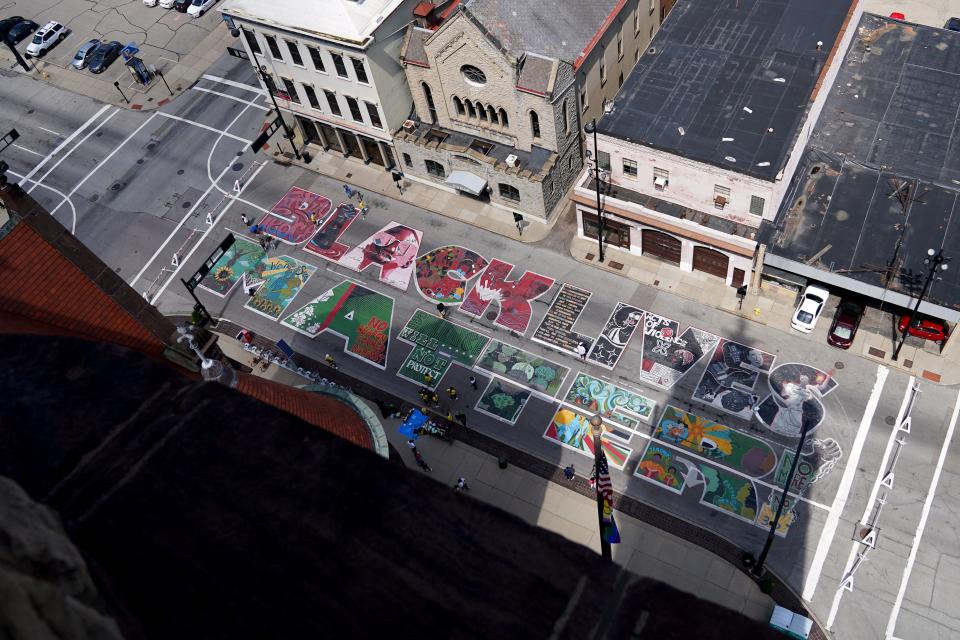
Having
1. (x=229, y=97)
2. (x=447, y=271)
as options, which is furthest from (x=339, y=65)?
(x=229, y=97)

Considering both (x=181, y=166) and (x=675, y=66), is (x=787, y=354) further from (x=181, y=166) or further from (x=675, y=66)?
(x=181, y=166)

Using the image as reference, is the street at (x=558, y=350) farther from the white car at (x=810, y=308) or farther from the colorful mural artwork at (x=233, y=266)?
the white car at (x=810, y=308)

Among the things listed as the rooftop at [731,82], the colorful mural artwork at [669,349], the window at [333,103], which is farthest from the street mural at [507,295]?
the window at [333,103]

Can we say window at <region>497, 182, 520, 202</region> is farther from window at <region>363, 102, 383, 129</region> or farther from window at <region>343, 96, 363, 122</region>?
window at <region>343, 96, 363, 122</region>

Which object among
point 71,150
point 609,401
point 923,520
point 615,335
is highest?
point 615,335

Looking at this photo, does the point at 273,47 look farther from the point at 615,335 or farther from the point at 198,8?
the point at 615,335

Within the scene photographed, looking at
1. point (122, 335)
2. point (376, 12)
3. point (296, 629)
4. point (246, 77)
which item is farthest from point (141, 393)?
point (246, 77)

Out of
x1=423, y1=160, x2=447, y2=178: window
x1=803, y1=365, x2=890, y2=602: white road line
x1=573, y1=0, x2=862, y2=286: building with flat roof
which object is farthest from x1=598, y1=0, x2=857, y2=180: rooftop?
x1=803, y1=365, x2=890, y2=602: white road line
